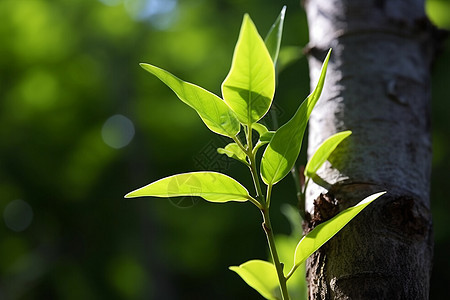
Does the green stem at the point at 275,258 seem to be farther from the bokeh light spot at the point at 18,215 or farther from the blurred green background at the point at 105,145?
the bokeh light spot at the point at 18,215

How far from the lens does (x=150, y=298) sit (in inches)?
213

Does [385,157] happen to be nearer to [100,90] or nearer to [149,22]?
[149,22]

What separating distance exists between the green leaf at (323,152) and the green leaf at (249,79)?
9 cm

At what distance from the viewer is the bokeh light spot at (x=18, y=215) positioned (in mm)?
7172

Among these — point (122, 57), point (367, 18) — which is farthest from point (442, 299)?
point (367, 18)

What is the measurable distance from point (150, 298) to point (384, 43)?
5.08 metres

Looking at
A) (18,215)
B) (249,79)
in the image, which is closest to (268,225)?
(249,79)

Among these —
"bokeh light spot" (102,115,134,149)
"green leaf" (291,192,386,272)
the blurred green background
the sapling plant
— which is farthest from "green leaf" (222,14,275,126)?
"bokeh light spot" (102,115,134,149)

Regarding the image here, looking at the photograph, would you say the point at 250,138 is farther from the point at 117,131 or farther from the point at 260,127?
the point at 117,131

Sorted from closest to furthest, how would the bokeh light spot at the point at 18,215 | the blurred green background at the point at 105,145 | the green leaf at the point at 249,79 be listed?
the green leaf at the point at 249,79
the blurred green background at the point at 105,145
the bokeh light spot at the point at 18,215

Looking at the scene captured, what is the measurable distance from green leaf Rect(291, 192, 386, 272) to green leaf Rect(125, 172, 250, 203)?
2.5 inches

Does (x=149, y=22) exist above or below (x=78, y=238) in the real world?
above

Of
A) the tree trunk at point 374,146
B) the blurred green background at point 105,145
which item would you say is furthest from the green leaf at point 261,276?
the blurred green background at point 105,145

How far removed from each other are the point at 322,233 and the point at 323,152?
0.32 ft
